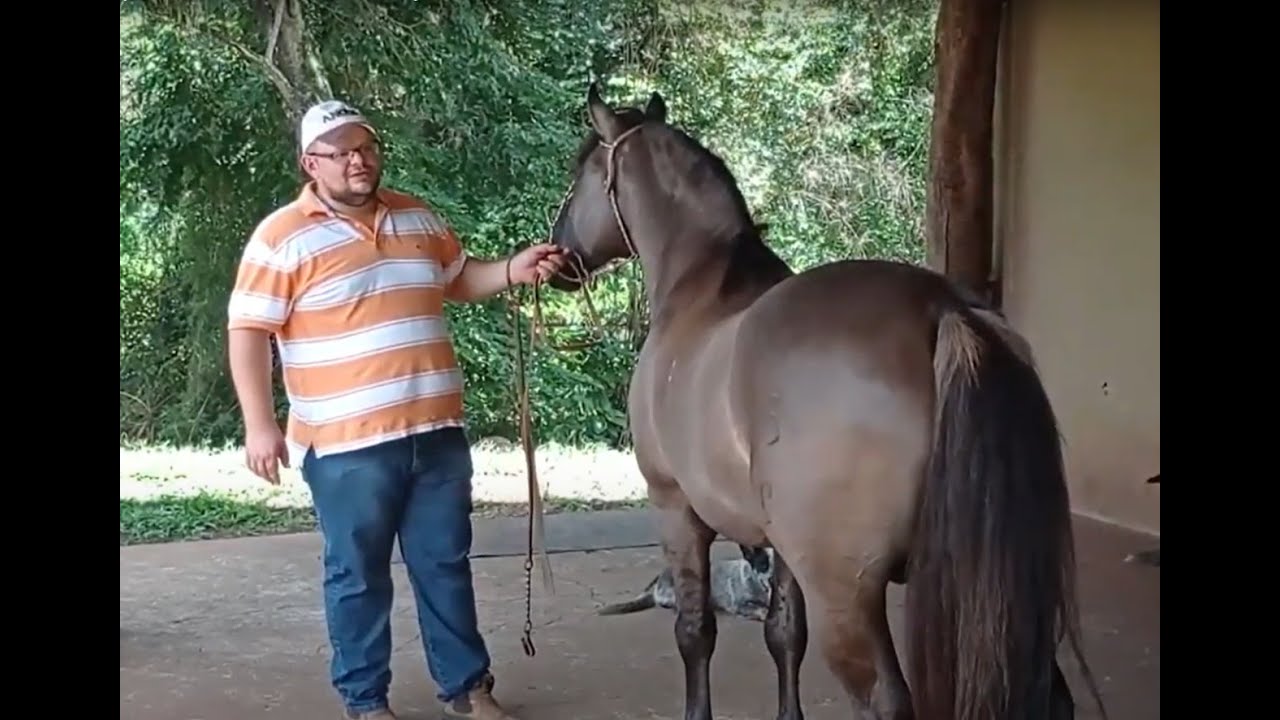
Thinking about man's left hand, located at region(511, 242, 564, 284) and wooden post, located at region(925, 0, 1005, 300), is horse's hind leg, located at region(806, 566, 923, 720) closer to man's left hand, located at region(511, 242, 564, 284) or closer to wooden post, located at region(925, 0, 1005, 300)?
man's left hand, located at region(511, 242, 564, 284)

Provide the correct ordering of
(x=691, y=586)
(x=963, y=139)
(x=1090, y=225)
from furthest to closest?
(x=1090, y=225), (x=963, y=139), (x=691, y=586)

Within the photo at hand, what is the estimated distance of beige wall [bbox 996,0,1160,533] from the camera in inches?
237

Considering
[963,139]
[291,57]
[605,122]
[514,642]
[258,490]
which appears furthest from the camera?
[291,57]

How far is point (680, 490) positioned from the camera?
3.19 metres

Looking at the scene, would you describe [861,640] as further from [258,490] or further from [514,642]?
[258,490]

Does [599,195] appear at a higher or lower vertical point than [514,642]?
higher

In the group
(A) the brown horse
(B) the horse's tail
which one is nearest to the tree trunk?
(A) the brown horse

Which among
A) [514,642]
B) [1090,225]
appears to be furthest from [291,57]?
[514,642]

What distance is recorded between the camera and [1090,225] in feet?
A: 20.8

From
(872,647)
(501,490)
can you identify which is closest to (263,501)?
(501,490)

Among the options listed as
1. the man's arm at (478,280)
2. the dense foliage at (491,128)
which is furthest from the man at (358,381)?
the dense foliage at (491,128)

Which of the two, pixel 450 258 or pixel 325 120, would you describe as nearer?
pixel 325 120

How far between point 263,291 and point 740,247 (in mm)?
1097
